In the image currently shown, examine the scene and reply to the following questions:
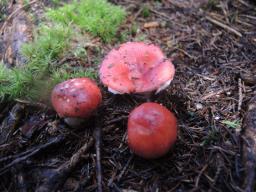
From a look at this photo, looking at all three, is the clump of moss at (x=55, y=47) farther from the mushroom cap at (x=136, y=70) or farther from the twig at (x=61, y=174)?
Answer: the twig at (x=61, y=174)

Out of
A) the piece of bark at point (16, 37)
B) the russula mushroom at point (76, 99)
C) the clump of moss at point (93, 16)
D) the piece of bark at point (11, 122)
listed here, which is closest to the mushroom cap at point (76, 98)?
the russula mushroom at point (76, 99)

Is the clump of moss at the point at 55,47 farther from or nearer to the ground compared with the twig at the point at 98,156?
farther from the ground

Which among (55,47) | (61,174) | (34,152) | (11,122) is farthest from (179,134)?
(55,47)

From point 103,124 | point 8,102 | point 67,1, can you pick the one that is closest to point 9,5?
point 67,1

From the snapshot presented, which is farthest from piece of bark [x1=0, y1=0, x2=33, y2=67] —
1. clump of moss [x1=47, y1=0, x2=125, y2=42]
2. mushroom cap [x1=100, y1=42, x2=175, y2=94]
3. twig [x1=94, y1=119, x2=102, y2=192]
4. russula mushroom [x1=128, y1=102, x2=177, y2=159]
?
russula mushroom [x1=128, y1=102, x2=177, y2=159]

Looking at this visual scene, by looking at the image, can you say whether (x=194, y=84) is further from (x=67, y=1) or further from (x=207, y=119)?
(x=67, y=1)

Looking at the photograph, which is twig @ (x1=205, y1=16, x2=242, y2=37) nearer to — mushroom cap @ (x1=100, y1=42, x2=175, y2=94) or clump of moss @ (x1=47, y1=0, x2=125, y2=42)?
clump of moss @ (x1=47, y1=0, x2=125, y2=42)

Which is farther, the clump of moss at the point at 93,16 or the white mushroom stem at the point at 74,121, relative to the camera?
the clump of moss at the point at 93,16
